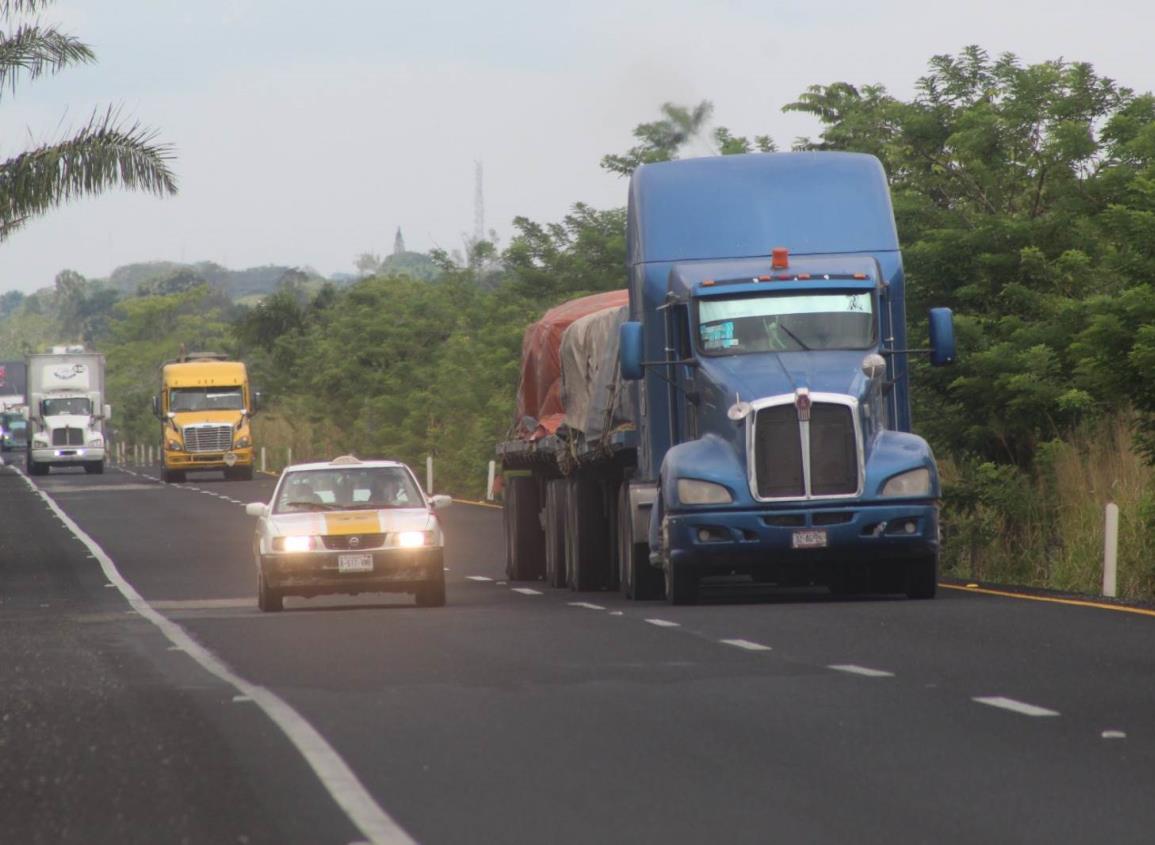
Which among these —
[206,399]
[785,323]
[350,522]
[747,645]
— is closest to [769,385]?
[785,323]

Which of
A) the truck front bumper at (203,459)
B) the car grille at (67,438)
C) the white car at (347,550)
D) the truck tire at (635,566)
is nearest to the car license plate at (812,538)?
the truck tire at (635,566)

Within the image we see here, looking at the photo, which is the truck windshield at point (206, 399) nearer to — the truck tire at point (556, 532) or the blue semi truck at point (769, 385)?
the truck tire at point (556, 532)

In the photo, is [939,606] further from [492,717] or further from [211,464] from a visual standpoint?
[211,464]

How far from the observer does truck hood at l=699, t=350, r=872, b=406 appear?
68.1 feet

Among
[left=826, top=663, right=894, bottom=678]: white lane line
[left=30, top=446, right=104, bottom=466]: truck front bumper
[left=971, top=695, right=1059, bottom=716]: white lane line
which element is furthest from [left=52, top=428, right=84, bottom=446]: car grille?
[left=971, top=695, right=1059, bottom=716]: white lane line

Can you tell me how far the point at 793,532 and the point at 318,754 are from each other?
10.2 m

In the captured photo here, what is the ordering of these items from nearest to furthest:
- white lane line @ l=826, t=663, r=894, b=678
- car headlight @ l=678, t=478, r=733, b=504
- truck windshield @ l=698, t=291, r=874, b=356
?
white lane line @ l=826, t=663, r=894, b=678 < car headlight @ l=678, t=478, r=733, b=504 < truck windshield @ l=698, t=291, r=874, b=356

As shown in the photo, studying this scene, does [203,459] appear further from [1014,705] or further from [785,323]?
[1014,705]

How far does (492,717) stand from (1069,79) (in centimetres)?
2024

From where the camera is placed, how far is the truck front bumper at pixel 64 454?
83.0 metres

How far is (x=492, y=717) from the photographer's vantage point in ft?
40.3

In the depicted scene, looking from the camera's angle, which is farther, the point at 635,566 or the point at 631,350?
the point at 635,566

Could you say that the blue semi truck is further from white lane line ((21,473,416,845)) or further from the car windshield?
white lane line ((21,473,416,845))

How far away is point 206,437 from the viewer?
7275 cm
